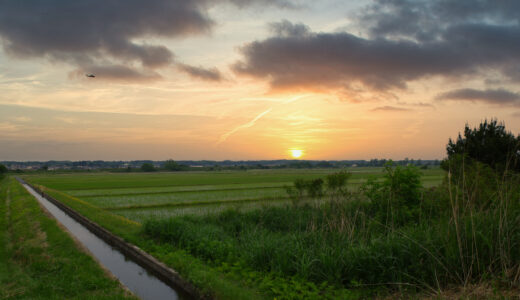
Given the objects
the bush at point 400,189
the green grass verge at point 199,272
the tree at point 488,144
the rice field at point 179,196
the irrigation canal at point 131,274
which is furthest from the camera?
the tree at point 488,144

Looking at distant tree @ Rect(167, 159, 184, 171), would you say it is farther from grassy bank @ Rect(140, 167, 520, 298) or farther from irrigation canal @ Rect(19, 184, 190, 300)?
grassy bank @ Rect(140, 167, 520, 298)

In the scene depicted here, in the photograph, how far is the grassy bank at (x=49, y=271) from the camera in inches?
292

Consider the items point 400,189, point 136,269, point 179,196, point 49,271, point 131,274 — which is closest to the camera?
point 49,271

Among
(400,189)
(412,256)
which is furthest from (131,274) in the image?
(400,189)

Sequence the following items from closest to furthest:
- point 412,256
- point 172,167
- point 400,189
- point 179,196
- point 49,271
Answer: point 412,256
point 49,271
point 400,189
point 179,196
point 172,167

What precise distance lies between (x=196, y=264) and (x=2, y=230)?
1312cm

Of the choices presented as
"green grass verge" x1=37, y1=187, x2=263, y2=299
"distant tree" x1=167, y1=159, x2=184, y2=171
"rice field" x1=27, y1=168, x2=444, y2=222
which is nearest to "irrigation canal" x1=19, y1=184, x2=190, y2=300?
"green grass verge" x1=37, y1=187, x2=263, y2=299

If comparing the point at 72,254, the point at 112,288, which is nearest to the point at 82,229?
the point at 72,254

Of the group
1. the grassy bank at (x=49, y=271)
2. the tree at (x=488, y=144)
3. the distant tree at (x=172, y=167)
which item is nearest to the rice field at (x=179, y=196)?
the grassy bank at (x=49, y=271)

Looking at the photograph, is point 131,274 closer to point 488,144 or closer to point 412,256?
point 412,256

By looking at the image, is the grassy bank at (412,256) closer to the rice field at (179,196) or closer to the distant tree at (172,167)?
the rice field at (179,196)

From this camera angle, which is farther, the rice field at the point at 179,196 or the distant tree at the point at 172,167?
the distant tree at the point at 172,167

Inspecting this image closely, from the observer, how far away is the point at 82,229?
704 inches

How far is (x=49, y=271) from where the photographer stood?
9.20 meters
